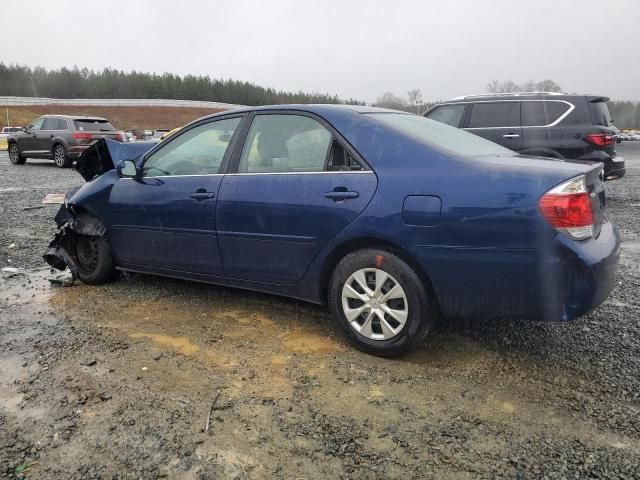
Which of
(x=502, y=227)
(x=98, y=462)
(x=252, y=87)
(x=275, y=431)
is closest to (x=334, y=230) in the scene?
(x=502, y=227)

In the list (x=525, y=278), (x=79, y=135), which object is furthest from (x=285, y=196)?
(x=79, y=135)

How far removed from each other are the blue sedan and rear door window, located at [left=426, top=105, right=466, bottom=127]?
5.44 metres

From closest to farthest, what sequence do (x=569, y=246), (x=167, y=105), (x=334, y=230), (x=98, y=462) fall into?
(x=98, y=462) < (x=569, y=246) < (x=334, y=230) < (x=167, y=105)

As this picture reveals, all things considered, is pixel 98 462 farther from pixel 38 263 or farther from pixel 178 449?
pixel 38 263

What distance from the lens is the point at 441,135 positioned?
3.47 metres

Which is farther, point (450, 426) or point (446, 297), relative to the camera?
point (446, 297)

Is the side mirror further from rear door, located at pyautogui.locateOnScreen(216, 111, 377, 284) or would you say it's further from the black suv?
the black suv

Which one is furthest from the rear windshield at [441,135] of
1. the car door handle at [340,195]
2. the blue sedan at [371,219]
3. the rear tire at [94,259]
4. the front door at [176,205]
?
the rear tire at [94,259]

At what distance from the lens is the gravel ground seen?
2.24 m

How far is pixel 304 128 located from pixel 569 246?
1.85 m

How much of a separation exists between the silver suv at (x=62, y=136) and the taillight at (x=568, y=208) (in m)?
15.8

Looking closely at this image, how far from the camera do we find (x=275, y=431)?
2.46 meters

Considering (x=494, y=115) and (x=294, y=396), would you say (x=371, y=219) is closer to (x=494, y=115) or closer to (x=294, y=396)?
(x=294, y=396)

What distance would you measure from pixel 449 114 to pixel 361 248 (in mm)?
6525
